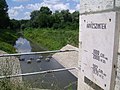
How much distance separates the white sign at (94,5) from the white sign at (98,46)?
8 centimetres

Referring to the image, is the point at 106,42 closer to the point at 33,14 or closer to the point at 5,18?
the point at 5,18

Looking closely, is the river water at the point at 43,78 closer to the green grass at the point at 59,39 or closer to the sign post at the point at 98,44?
the sign post at the point at 98,44

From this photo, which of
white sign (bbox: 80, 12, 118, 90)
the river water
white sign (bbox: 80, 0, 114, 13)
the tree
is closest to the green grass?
the river water

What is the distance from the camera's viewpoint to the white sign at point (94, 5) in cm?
229

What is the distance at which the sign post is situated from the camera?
2.14 m

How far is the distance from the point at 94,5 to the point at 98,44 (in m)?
0.50

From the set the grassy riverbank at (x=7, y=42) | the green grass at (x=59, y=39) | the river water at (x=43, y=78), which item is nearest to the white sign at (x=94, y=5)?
the river water at (x=43, y=78)

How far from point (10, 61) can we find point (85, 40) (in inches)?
54.9

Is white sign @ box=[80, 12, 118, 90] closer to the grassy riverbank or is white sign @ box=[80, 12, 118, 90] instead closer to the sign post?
the sign post

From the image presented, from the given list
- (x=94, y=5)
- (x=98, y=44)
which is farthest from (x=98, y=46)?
(x=94, y=5)

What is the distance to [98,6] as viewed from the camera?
2475 mm

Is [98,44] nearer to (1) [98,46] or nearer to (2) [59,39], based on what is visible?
(1) [98,46]

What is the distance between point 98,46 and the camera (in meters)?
2.39

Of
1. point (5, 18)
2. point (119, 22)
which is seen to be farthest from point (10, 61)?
point (5, 18)
